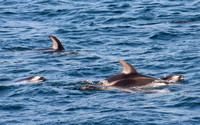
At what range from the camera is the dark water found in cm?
1151

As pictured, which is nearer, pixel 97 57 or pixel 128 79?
pixel 128 79

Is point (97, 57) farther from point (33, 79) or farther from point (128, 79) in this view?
point (128, 79)

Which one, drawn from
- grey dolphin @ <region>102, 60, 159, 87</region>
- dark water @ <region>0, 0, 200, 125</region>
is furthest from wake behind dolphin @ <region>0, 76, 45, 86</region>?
grey dolphin @ <region>102, 60, 159, 87</region>

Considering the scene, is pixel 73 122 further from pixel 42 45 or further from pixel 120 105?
pixel 42 45

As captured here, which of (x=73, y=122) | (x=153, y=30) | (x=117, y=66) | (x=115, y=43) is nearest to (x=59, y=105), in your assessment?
(x=73, y=122)

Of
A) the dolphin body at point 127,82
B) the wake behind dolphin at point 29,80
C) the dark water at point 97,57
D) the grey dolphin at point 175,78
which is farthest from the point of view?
the wake behind dolphin at point 29,80

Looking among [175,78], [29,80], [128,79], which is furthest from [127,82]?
[29,80]

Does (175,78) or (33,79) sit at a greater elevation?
(33,79)

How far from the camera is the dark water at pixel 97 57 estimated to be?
11.5 metres

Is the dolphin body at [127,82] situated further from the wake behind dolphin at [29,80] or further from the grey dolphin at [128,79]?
the wake behind dolphin at [29,80]

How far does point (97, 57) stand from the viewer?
18.6 meters

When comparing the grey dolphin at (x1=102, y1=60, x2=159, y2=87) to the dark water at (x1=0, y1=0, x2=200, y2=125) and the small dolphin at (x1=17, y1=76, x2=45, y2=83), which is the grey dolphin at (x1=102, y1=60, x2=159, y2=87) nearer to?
the dark water at (x1=0, y1=0, x2=200, y2=125)

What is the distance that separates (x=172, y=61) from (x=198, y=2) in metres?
14.1

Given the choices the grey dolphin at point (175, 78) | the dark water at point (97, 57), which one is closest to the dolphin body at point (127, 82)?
the dark water at point (97, 57)
